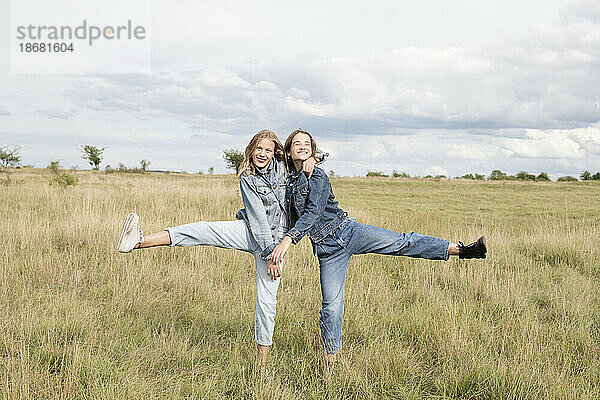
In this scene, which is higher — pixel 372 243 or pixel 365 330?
pixel 372 243

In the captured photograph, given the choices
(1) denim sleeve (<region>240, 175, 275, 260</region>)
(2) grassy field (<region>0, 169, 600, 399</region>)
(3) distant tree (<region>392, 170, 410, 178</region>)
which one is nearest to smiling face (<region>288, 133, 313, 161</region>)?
(1) denim sleeve (<region>240, 175, 275, 260</region>)

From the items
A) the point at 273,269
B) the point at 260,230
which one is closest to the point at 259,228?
the point at 260,230

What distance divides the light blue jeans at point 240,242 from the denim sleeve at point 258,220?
0.36 ft

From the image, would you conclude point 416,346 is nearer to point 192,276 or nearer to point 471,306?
point 471,306

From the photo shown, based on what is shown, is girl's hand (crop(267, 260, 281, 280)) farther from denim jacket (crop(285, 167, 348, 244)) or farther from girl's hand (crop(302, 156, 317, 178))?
girl's hand (crop(302, 156, 317, 178))

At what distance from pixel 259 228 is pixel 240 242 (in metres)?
0.23

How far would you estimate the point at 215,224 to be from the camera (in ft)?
11.4

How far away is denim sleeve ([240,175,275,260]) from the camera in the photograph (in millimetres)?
3377

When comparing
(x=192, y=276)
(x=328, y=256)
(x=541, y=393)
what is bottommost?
(x=541, y=393)

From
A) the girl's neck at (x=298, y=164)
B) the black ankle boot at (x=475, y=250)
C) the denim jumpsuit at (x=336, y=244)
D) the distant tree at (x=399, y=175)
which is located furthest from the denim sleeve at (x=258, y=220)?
the distant tree at (x=399, y=175)

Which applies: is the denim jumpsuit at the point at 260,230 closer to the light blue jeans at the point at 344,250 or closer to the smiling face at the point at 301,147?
the smiling face at the point at 301,147

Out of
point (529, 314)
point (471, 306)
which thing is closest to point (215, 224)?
point (471, 306)

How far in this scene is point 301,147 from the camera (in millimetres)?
3350

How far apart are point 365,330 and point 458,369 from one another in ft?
3.04
